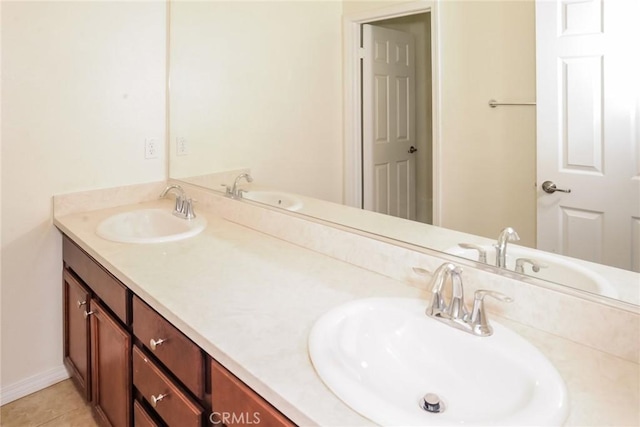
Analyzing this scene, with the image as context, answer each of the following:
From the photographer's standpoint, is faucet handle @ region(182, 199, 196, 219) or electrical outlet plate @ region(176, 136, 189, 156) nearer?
faucet handle @ region(182, 199, 196, 219)

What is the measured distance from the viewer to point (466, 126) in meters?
1.16

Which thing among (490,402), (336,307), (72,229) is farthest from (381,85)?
(72,229)

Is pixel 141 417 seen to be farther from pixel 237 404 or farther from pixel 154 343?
pixel 237 404

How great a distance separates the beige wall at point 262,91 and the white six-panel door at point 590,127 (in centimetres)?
72

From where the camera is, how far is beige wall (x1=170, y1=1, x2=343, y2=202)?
163cm

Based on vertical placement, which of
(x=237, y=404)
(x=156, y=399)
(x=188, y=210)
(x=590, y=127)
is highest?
(x=590, y=127)

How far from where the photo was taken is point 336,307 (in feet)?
3.67

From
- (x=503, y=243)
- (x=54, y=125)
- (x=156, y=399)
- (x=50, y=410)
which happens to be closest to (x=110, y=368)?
(x=156, y=399)

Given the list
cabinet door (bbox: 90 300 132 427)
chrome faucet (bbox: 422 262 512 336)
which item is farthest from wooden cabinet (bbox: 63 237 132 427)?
chrome faucet (bbox: 422 262 512 336)

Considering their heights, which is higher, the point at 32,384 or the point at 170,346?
the point at 170,346

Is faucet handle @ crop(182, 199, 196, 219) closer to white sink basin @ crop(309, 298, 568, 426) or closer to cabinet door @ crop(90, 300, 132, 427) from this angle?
cabinet door @ crop(90, 300, 132, 427)

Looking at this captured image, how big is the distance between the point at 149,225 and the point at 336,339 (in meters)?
1.55

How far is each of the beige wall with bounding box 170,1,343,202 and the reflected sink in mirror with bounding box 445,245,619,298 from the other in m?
0.64

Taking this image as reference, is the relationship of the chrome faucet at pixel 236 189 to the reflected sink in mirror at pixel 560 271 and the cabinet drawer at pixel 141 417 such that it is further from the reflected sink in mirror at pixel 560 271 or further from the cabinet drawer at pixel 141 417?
the reflected sink in mirror at pixel 560 271
